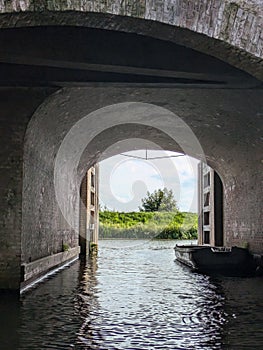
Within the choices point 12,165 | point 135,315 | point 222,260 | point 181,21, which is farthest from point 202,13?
point 222,260

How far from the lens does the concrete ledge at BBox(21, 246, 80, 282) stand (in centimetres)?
1047

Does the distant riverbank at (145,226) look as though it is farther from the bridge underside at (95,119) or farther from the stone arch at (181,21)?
the stone arch at (181,21)

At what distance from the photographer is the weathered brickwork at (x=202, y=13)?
4.86 meters

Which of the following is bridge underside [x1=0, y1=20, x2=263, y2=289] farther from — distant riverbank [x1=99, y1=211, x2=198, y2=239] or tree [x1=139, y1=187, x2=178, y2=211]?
tree [x1=139, y1=187, x2=178, y2=211]

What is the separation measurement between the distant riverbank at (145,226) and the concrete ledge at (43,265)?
2531 cm

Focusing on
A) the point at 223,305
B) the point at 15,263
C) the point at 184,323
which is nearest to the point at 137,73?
the point at 184,323

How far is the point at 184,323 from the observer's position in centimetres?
736

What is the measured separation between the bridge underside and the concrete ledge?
0.13 metres

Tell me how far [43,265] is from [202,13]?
884cm

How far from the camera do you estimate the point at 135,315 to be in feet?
26.0

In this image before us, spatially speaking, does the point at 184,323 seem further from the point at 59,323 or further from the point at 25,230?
the point at 25,230

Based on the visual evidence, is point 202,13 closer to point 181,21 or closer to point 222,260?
point 181,21

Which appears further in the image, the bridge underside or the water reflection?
the bridge underside

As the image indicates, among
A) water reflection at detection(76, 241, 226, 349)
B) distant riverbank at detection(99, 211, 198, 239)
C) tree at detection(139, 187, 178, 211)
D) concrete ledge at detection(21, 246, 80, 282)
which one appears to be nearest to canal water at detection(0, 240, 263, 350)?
water reflection at detection(76, 241, 226, 349)
